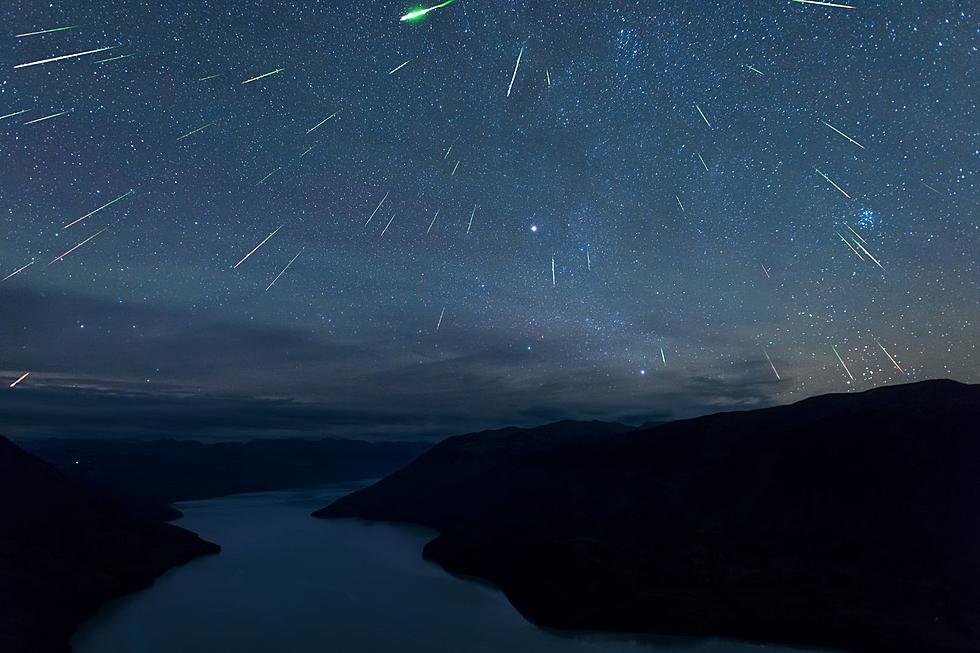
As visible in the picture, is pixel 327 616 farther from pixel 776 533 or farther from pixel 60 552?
pixel 776 533

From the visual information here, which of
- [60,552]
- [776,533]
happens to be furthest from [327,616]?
[776,533]

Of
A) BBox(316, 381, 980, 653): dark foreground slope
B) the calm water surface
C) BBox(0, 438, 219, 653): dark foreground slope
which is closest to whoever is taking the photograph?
the calm water surface

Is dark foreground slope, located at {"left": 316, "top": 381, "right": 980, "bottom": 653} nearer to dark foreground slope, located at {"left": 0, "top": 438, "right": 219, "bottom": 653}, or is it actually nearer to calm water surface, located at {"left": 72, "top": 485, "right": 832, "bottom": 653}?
calm water surface, located at {"left": 72, "top": 485, "right": 832, "bottom": 653}

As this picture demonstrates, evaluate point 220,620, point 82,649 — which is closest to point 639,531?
Answer: point 220,620

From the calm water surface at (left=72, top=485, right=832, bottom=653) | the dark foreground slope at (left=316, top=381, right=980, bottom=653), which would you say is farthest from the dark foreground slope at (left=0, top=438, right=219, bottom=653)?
the dark foreground slope at (left=316, top=381, right=980, bottom=653)

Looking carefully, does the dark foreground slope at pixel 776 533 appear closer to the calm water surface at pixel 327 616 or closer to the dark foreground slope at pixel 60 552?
the calm water surface at pixel 327 616

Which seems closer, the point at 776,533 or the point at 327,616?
the point at 327,616
